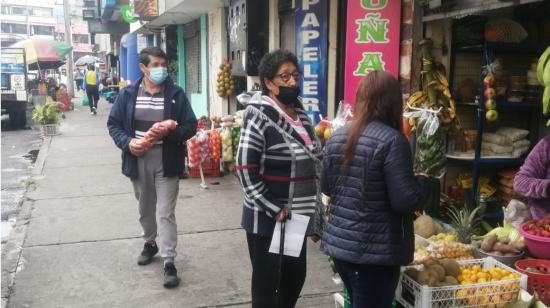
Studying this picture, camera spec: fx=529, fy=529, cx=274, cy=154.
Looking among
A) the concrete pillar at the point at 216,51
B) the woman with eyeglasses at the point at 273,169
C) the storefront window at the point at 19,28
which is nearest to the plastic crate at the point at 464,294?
the woman with eyeglasses at the point at 273,169

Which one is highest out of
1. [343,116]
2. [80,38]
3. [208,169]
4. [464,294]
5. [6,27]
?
[6,27]

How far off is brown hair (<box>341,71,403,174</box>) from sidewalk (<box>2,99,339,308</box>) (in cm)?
202

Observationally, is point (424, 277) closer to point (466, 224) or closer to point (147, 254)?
point (466, 224)

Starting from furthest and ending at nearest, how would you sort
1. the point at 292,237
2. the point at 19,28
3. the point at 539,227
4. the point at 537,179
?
the point at 19,28 → the point at 537,179 → the point at 539,227 → the point at 292,237

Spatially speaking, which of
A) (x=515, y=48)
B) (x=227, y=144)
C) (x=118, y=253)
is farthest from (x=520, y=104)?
(x=227, y=144)

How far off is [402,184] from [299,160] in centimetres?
74

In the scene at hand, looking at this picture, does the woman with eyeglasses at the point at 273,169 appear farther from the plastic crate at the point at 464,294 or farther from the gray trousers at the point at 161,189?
the gray trousers at the point at 161,189

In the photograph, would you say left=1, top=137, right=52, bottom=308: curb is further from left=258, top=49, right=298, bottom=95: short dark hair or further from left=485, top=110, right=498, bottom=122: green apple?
left=485, top=110, right=498, bottom=122: green apple

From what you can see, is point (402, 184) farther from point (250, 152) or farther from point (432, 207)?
point (432, 207)

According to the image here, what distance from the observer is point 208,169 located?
29.1ft

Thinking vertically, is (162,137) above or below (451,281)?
above

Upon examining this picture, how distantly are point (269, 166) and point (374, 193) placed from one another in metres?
0.71

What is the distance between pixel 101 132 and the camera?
1573cm

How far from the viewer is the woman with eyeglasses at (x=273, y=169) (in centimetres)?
300
